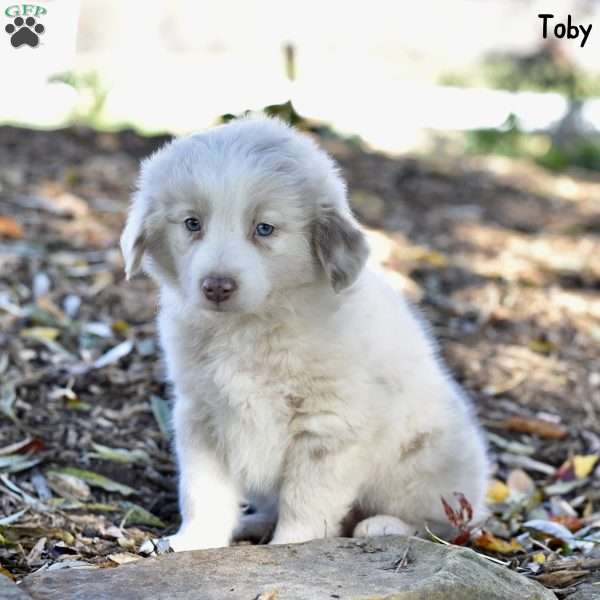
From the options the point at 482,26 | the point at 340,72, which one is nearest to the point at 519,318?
the point at 340,72

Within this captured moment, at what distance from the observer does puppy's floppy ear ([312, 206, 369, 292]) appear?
3146 millimetres

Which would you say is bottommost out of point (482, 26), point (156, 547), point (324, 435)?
point (156, 547)

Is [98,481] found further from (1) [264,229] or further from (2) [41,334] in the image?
(1) [264,229]

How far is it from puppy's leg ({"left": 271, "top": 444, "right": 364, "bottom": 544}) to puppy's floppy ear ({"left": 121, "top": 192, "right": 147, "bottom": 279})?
0.78 metres

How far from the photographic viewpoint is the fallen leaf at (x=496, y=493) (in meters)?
4.29

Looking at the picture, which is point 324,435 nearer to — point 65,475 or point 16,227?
point 65,475

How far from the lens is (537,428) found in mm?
4828

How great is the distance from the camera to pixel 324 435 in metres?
3.25

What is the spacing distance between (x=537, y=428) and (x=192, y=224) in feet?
7.74

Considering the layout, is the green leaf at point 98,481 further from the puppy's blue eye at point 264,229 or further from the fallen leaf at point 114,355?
the puppy's blue eye at point 264,229

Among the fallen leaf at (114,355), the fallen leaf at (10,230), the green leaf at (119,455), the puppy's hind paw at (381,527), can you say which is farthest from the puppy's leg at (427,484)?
the fallen leaf at (10,230)

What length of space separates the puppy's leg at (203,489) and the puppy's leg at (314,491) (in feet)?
0.69

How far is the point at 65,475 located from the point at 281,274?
1.30 metres

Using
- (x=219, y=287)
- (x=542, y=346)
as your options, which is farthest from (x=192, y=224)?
(x=542, y=346)
